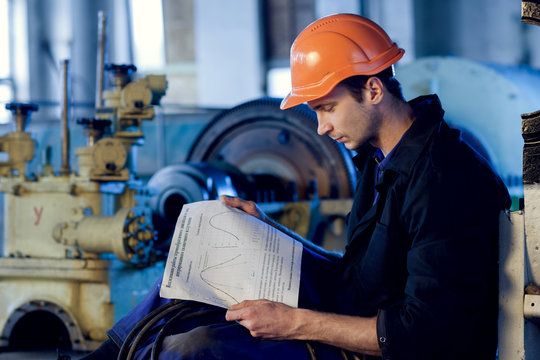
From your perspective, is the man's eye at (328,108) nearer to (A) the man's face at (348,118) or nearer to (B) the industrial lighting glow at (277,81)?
(A) the man's face at (348,118)

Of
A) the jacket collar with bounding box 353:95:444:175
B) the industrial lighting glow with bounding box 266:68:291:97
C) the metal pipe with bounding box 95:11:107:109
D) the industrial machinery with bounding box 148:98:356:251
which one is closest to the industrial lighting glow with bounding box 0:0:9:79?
the industrial lighting glow with bounding box 266:68:291:97

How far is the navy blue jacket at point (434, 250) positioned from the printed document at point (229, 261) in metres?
0.19

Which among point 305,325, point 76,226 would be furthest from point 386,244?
point 76,226

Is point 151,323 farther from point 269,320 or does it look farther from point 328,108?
point 328,108

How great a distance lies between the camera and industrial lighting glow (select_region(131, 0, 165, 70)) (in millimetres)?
6422

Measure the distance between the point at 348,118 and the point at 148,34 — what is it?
17.5 ft

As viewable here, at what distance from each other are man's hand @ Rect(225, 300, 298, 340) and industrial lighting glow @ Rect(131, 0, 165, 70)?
17.2 feet

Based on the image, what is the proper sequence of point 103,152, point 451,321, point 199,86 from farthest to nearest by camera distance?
point 199,86, point 103,152, point 451,321

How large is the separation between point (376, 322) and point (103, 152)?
1.61 metres

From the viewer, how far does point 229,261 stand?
1536mm

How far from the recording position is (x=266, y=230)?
160 centimetres

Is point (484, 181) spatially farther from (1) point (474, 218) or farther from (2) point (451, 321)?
(2) point (451, 321)

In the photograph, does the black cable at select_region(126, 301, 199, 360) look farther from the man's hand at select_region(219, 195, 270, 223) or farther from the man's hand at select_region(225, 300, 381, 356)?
the man's hand at select_region(219, 195, 270, 223)

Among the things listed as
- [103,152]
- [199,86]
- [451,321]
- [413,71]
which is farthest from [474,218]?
[199,86]
